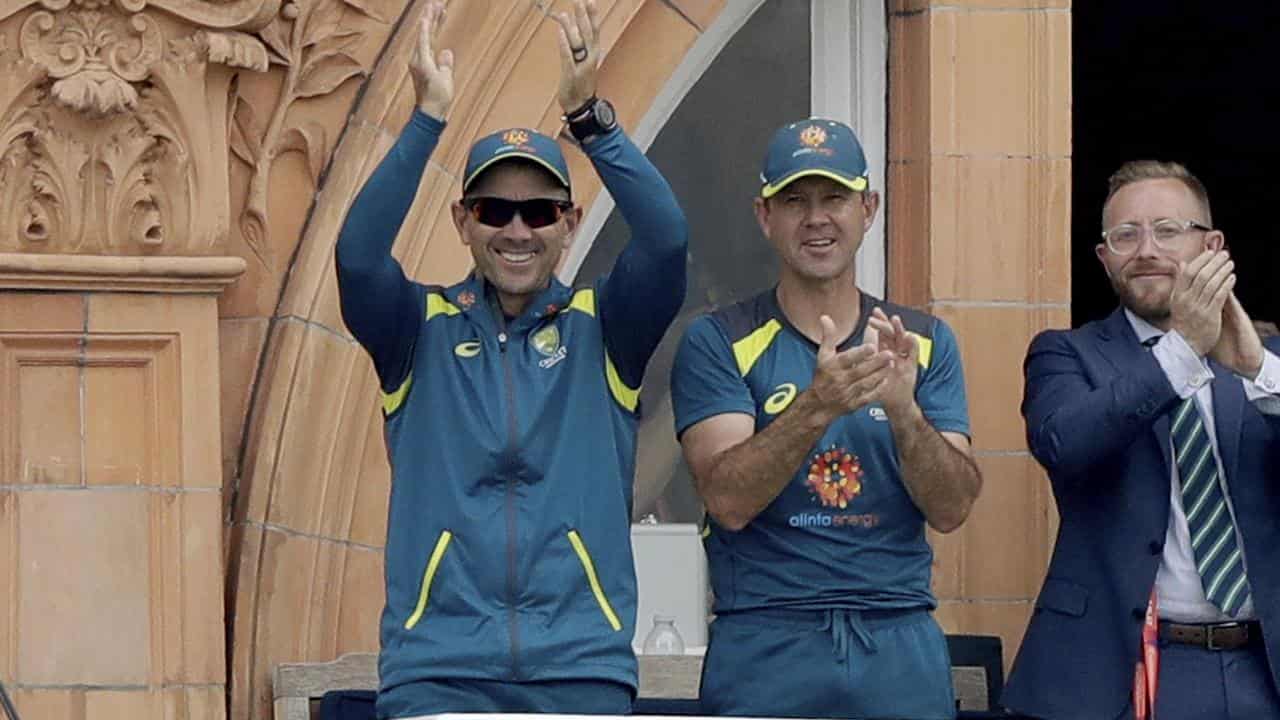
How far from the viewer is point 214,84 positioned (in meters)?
9.53

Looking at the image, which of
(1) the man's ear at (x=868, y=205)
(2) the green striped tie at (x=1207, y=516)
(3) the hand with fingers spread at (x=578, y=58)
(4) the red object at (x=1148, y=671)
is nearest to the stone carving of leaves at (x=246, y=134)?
(3) the hand with fingers spread at (x=578, y=58)

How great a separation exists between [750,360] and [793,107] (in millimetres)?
2298

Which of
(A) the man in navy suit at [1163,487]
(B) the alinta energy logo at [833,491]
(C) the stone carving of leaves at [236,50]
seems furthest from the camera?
(C) the stone carving of leaves at [236,50]

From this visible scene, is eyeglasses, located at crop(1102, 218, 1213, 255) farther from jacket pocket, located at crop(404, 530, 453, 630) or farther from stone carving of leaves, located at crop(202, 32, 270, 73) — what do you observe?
stone carving of leaves, located at crop(202, 32, 270, 73)

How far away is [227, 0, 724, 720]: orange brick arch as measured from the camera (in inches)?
377

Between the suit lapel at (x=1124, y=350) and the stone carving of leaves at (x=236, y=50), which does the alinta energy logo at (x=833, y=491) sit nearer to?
the suit lapel at (x=1124, y=350)

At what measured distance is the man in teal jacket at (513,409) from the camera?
26.1 ft

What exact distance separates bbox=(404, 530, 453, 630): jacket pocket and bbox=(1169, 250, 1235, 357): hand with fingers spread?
175 cm

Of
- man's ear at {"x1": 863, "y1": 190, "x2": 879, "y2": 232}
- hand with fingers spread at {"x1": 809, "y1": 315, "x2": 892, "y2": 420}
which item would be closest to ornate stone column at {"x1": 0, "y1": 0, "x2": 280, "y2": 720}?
man's ear at {"x1": 863, "y1": 190, "x2": 879, "y2": 232}

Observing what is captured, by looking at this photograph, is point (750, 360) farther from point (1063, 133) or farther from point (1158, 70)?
point (1158, 70)

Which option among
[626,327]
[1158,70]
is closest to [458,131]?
[626,327]

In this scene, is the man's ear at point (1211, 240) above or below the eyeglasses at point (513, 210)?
below

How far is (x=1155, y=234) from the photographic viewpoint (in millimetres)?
8766

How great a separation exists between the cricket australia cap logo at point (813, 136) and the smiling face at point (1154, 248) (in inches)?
32.6
